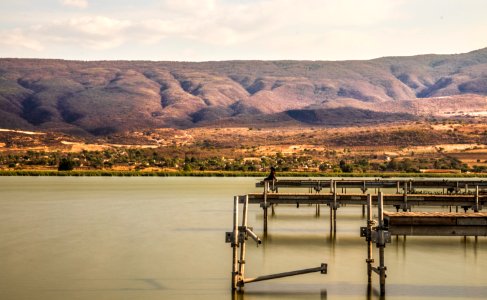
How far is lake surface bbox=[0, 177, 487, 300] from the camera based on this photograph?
836 inches

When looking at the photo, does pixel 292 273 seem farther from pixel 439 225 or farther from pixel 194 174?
pixel 194 174

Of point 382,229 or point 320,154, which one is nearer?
point 382,229

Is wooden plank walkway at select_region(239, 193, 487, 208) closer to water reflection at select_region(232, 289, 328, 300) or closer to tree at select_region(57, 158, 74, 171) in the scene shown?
water reflection at select_region(232, 289, 328, 300)

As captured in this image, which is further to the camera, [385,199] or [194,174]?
[194,174]

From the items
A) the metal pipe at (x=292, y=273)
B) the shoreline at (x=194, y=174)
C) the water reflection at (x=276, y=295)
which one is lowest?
the water reflection at (x=276, y=295)

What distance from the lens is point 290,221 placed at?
39.5m

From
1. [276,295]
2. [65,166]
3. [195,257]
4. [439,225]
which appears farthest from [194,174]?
[439,225]

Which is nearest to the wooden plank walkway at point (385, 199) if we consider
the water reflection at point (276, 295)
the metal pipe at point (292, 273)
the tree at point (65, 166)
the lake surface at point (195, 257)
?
the lake surface at point (195, 257)

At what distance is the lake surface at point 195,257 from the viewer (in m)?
21.2

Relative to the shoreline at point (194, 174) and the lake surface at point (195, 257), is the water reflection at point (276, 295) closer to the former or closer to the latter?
the lake surface at point (195, 257)

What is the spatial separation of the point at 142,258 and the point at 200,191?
37.3 m

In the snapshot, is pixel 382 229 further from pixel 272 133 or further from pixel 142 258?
pixel 272 133

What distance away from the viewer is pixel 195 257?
1051 inches

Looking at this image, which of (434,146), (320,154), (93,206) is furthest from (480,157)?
(93,206)
